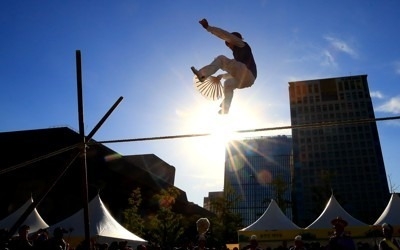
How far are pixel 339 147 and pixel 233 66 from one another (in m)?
130

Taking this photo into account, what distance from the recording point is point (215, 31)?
6.36m

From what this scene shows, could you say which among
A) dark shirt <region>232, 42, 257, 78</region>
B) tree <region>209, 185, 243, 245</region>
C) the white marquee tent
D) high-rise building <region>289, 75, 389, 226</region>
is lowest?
the white marquee tent

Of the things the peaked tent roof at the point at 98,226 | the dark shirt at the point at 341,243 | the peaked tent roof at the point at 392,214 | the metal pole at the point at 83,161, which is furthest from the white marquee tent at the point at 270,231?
the metal pole at the point at 83,161

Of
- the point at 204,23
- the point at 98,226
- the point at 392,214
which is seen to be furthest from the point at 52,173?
the point at 204,23

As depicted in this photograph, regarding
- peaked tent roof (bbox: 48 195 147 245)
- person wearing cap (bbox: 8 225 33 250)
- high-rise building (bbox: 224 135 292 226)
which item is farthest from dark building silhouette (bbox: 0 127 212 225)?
high-rise building (bbox: 224 135 292 226)

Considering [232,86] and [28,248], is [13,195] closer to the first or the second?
[28,248]

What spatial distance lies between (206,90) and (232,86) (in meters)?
0.65

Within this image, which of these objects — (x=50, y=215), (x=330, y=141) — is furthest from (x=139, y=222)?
(x=330, y=141)

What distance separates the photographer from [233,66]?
6.59 metres

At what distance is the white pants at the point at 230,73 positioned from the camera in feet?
21.6

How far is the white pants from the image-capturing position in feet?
21.6

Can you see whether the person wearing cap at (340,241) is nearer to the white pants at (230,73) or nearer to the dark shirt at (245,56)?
the white pants at (230,73)

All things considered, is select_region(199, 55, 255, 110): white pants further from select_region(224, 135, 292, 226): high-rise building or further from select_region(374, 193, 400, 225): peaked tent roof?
select_region(224, 135, 292, 226): high-rise building

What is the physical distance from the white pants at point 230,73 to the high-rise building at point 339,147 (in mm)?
114396
